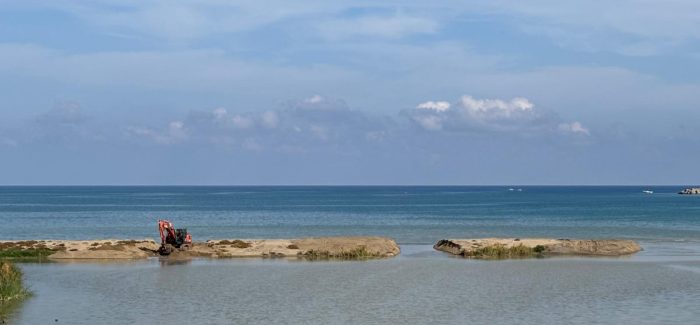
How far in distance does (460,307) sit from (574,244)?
99.7ft

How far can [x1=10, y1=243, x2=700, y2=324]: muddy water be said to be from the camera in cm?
3672

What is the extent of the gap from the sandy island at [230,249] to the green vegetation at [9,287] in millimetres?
19050

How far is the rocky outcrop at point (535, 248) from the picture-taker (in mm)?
64938

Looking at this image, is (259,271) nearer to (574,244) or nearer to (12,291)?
(12,291)

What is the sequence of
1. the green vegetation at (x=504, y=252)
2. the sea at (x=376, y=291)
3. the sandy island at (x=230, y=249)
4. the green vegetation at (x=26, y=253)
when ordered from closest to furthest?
1. the sea at (x=376, y=291)
2. the green vegetation at (x=26, y=253)
3. the sandy island at (x=230, y=249)
4. the green vegetation at (x=504, y=252)

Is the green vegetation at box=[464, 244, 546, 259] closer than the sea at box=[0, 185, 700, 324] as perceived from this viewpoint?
No

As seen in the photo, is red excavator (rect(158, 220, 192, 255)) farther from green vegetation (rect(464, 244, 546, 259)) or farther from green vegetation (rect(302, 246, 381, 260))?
green vegetation (rect(464, 244, 546, 259))

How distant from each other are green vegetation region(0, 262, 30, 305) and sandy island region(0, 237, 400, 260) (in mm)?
19050

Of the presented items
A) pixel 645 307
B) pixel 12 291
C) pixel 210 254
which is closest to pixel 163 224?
pixel 210 254

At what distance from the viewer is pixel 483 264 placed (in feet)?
194

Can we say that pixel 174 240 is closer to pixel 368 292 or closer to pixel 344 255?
pixel 344 255

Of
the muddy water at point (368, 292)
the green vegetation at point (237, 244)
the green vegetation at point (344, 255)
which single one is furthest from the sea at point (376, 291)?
the green vegetation at point (237, 244)

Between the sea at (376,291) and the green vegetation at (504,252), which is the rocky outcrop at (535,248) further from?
the sea at (376,291)

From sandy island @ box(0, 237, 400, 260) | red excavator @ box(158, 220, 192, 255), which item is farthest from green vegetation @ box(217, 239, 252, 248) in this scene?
red excavator @ box(158, 220, 192, 255)
